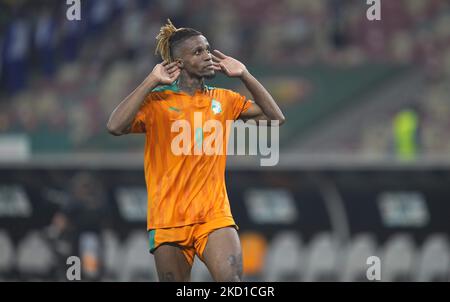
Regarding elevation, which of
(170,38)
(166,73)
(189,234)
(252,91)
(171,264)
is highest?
(170,38)

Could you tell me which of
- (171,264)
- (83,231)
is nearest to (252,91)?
(171,264)

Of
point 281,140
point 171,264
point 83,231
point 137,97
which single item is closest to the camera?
point 137,97

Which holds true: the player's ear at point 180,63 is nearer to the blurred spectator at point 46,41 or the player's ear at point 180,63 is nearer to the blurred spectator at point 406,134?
the blurred spectator at point 406,134

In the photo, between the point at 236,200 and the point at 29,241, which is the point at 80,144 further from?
the point at 236,200

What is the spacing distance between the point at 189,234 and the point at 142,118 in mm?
850

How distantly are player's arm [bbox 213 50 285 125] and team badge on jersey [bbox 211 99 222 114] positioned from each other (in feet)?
0.76

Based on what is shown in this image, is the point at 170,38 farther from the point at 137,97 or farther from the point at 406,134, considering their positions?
the point at 406,134

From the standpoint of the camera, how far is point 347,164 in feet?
49.5

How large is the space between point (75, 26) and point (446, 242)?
29.5 ft

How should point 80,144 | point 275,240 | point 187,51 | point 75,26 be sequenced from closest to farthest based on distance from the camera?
1. point 187,51
2. point 275,240
3. point 80,144
4. point 75,26

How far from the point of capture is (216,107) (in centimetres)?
780

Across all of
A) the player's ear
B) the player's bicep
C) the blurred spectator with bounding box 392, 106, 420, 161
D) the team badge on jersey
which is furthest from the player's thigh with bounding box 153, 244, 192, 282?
the blurred spectator with bounding box 392, 106, 420, 161

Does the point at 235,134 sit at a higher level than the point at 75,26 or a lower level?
lower
